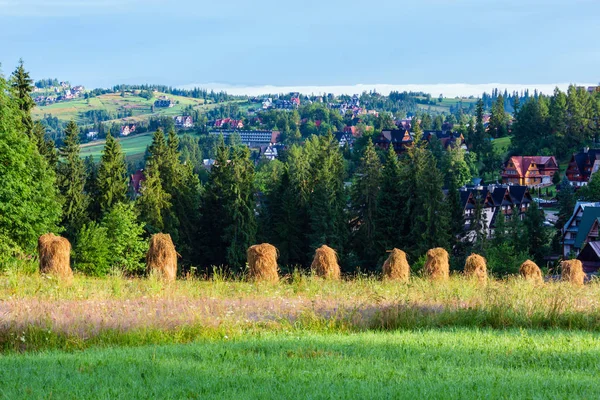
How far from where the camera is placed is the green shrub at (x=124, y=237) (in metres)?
46.2

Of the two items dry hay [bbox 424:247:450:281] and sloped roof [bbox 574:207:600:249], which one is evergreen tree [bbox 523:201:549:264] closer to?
sloped roof [bbox 574:207:600:249]

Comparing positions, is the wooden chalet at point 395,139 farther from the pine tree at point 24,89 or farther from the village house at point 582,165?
the pine tree at point 24,89

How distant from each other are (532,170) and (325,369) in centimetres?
9971

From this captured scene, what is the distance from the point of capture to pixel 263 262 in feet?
61.8

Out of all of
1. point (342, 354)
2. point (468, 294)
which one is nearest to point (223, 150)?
point (468, 294)

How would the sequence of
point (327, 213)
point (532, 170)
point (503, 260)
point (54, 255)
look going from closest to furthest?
point (54, 255) < point (503, 260) < point (327, 213) < point (532, 170)

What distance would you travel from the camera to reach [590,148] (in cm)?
10506


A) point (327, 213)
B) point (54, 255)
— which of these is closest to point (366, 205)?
point (327, 213)

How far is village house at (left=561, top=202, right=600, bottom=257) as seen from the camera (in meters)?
57.2

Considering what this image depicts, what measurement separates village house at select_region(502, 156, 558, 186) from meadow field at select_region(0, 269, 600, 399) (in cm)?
9174

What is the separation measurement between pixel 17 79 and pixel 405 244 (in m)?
30.9

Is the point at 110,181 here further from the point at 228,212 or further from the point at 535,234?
the point at 535,234

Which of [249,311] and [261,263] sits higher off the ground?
[249,311]

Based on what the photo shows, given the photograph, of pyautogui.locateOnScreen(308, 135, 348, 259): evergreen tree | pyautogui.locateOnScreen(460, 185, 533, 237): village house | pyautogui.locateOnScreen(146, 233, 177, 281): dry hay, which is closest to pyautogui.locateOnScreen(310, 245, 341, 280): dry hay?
pyautogui.locateOnScreen(146, 233, 177, 281): dry hay
